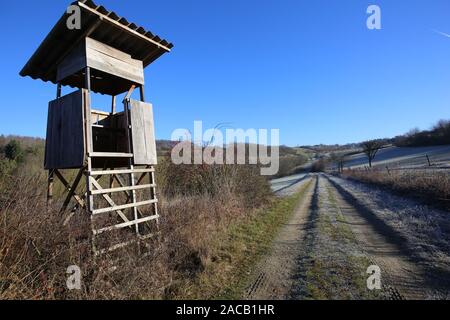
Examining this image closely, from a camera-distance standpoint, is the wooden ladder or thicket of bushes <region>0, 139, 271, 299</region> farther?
the wooden ladder

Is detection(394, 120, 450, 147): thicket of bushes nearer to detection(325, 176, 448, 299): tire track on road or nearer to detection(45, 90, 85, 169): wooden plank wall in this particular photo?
detection(325, 176, 448, 299): tire track on road

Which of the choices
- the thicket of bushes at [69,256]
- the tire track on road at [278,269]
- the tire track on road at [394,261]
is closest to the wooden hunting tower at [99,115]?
the thicket of bushes at [69,256]

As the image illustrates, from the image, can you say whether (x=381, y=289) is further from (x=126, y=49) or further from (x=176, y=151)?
(x=176, y=151)

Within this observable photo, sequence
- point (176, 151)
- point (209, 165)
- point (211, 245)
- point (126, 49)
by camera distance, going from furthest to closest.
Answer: point (176, 151) < point (209, 165) < point (126, 49) < point (211, 245)

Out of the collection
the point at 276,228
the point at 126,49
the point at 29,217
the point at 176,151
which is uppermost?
the point at 126,49

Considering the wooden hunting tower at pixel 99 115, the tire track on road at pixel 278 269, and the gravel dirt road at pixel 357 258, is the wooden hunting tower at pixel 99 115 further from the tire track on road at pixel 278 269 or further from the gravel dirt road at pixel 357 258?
the gravel dirt road at pixel 357 258

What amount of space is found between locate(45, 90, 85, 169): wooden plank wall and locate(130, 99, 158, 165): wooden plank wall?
56.1 inches

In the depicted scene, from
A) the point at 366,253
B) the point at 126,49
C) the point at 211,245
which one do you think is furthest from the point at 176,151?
the point at 366,253

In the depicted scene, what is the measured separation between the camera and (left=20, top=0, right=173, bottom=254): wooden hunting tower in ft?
22.1

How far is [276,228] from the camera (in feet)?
35.2

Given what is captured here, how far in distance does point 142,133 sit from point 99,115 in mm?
1545

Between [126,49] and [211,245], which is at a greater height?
[126,49]

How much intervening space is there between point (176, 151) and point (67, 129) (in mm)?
9744

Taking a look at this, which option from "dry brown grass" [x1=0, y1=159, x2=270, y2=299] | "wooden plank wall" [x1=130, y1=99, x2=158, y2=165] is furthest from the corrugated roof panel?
"dry brown grass" [x1=0, y1=159, x2=270, y2=299]
